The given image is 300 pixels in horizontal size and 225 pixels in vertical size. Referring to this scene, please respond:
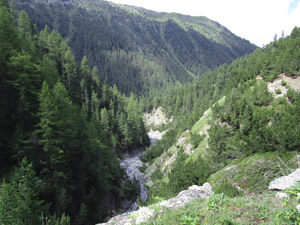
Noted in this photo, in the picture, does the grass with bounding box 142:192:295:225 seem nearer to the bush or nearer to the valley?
the valley

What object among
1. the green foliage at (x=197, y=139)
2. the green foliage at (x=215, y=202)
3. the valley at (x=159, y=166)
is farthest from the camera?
the green foliage at (x=197, y=139)

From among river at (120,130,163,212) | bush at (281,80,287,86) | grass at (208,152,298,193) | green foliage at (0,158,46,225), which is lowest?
river at (120,130,163,212)

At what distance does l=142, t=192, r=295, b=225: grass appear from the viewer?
5459 millimetres

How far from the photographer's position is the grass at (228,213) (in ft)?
17.9

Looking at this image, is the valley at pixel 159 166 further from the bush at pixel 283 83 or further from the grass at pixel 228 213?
the bush at pixel 283 83

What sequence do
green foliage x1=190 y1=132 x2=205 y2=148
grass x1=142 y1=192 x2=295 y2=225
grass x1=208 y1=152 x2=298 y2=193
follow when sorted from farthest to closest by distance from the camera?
green foliage x1=190 y1=132 x2=205 y2=148, grass x1=208 y1=152 x2=298 y2=193, grass x1=142 y1=192 x2=295 y2=225

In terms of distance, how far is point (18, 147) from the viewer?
55.9 feet

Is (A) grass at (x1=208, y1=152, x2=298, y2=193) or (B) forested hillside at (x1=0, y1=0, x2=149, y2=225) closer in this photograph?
(A) grass at (x1=208, y1=152, x2=298, y2=193)

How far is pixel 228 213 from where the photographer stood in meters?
5.92

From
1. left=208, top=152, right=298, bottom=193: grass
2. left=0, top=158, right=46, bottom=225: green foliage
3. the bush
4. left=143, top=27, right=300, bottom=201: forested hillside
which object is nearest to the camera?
left=0, top=158, right=46, bottom=225: green foliage

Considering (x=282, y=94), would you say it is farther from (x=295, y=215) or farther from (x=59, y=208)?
(x=59, y=208)

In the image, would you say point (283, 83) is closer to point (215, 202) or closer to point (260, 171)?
point (260, 171)

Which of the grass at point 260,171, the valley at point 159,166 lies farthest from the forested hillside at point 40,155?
the grass at point 260,171

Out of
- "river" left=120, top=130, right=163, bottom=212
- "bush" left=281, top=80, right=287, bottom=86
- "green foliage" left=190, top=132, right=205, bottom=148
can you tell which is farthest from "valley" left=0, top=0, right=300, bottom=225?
"river" left=120, top=130, right=163, bottom=212
